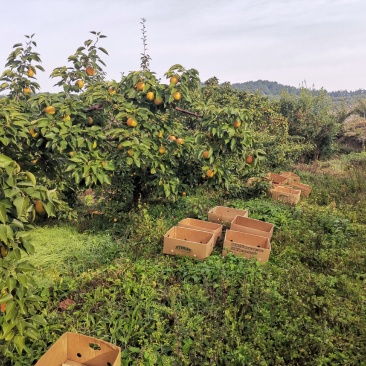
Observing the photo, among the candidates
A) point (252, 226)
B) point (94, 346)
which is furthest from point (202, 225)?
point (94, 346)

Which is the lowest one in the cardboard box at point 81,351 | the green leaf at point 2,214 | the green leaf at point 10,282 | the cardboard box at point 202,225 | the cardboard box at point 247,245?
the cardboard box at point 81,351

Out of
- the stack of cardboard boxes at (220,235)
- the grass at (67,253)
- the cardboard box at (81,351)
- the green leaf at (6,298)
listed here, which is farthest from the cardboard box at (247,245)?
the green leaf at (6,298)

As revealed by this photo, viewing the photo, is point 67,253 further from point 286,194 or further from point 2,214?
point 286,194

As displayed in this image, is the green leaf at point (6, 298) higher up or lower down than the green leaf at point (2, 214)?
lower down

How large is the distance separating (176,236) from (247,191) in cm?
230

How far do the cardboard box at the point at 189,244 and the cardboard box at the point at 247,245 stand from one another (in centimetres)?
22

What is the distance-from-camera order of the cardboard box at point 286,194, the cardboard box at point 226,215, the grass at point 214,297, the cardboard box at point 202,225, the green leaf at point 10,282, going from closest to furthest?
the green leaf at point 10,282 < the grass at point 214,297 < the cardboard box at point 202,225 < the cardboard box at point 226,215 < the cardboard box at point 286,194

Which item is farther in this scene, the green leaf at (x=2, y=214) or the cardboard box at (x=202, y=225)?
the cardboard box at (x=202, y=225)

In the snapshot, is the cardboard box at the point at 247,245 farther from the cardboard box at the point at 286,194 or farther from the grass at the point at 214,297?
the cardboard box at the point at 286,194

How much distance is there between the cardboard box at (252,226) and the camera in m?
4.09

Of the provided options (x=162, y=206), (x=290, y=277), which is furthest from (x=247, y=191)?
(x=290, y=277)

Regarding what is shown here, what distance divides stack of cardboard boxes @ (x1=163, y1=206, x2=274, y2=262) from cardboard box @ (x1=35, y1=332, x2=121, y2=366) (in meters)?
1.48

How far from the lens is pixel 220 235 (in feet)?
14.1

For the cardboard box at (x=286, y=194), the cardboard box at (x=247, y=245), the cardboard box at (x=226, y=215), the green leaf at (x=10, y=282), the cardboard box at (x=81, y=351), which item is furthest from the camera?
the cardboard box at (x=286, y=194)
